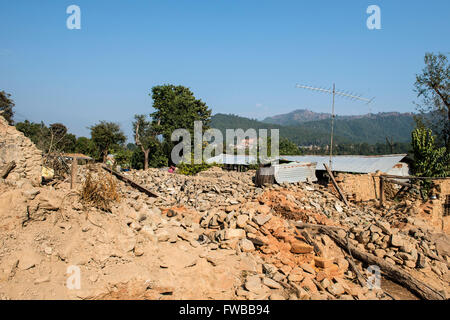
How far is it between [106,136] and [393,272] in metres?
27.5

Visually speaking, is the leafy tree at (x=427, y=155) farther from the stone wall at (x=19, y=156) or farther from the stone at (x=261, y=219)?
the stone wall at (x=19, y=156)

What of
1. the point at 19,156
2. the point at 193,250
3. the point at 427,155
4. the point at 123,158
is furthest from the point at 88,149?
the point at 427,155

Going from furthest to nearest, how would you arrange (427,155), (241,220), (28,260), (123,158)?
(123,158)
(427,155)
(241,220)
(28,260)

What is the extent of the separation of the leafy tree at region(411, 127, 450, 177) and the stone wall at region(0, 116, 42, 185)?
A: 58.3 feet

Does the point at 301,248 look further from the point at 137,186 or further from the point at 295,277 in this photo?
the point at 137,186

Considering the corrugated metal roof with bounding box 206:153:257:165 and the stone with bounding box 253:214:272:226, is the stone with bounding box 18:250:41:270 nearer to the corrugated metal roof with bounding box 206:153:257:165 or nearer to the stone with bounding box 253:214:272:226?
the stone with bounding box 253:214:272:226

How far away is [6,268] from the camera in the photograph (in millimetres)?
3461

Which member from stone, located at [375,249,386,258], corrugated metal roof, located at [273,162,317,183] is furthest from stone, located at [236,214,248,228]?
corrugated metal roof, located at [273,162,317,183]

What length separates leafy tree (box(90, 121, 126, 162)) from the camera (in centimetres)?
2722

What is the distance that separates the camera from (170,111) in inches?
1057

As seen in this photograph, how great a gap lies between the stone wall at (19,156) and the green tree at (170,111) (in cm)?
2041
